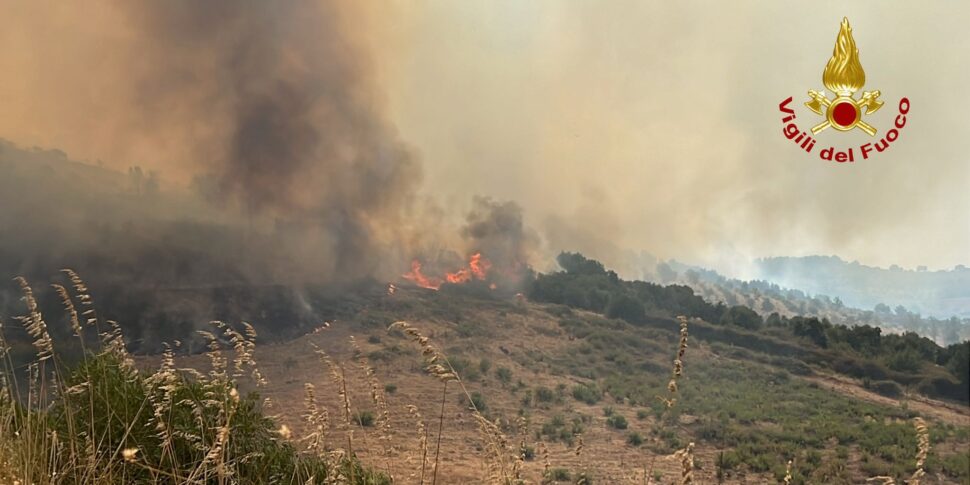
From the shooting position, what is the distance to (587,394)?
23797 millimetres

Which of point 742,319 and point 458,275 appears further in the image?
point 458,275

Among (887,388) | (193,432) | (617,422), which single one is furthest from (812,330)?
(193,432)

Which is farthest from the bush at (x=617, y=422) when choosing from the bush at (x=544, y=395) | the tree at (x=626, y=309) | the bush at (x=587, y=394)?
the tree at (x=626, y=309)

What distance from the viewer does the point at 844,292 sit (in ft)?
184

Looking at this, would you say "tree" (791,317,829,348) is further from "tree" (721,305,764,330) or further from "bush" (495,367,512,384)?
"bush" (495,367,512,384)

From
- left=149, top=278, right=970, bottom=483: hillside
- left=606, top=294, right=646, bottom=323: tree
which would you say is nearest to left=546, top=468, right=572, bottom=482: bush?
left=149, top=278, right=970, bottom=483: hillside

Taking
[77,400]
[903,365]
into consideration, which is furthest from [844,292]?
[77,400]

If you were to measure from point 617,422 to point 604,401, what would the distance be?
415cm

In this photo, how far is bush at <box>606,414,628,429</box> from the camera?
19172mm

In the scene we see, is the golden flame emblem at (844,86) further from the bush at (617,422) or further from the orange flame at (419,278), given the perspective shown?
the orange flame at (419,278)

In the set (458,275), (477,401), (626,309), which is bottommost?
(477,401)

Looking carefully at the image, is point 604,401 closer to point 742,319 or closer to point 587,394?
point 587,394

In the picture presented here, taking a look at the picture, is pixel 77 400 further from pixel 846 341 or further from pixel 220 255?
pixel 846 341

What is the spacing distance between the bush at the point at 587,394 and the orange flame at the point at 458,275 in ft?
83.3
